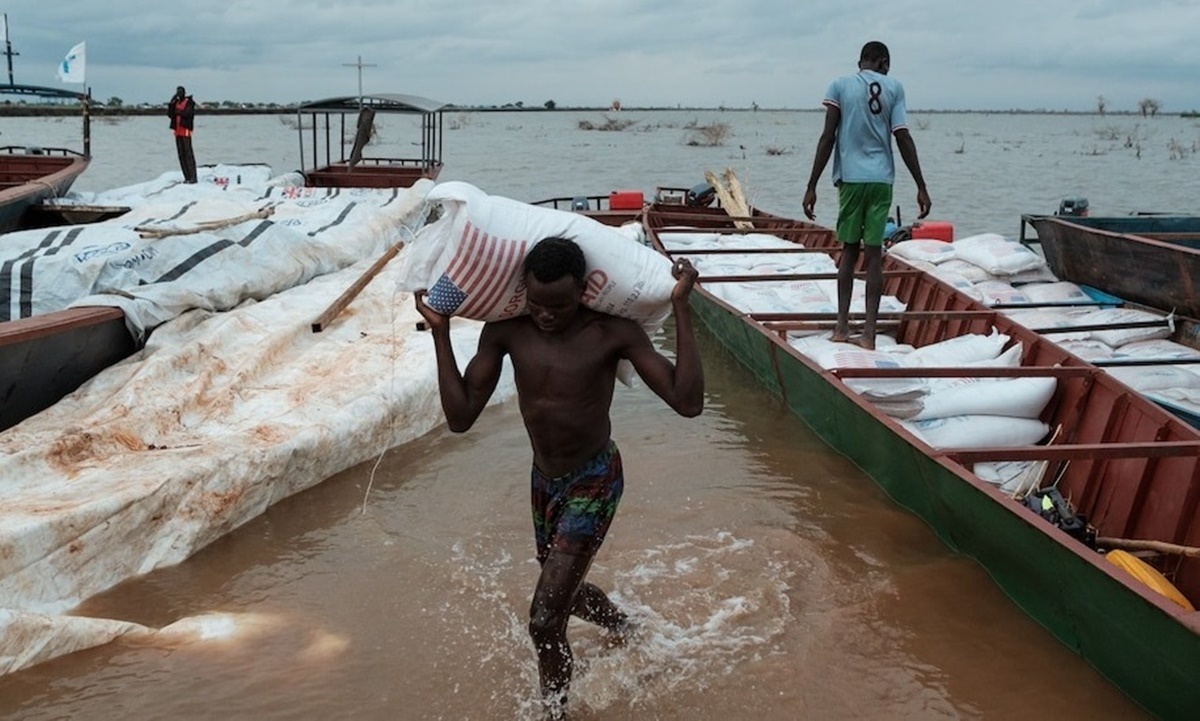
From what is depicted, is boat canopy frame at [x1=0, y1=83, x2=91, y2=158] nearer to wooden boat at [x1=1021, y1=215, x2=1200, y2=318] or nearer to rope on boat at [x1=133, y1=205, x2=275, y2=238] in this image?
rope on boat at [x1=133, y1=205, x2=275, y2=238]

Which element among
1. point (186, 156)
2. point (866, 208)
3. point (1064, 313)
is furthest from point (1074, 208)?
point (186, 156)

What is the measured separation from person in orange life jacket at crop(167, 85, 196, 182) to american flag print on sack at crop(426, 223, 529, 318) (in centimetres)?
1228

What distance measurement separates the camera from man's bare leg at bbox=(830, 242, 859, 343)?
604 centimetres

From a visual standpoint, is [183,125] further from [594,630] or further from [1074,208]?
[594,630]

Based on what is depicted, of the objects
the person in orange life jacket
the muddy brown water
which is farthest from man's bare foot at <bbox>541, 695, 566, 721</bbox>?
the person in orange life jacket

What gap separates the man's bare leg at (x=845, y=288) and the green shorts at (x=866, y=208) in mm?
147

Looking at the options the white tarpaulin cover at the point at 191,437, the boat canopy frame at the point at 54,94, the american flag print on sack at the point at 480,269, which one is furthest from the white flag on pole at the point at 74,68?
the american flag print on sack at the point at 480,269

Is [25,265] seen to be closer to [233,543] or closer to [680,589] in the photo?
[233,543]

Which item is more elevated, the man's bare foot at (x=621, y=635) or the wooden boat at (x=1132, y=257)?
the wooden boat at (x=1132, y=257)

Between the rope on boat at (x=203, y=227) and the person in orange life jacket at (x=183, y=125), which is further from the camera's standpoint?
the person in orange life jacket at (x=183, y=125)

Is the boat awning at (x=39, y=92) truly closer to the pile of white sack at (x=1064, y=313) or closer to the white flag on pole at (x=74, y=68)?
the white flag on pole at (x=74, y=68)

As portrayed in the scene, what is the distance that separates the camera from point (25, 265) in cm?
594

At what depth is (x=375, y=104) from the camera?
47.4 feet

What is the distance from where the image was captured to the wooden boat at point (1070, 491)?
118 inches
